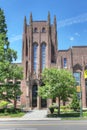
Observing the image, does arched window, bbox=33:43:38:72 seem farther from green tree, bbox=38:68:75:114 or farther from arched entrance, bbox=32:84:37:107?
green tree, bbox=38:68:75:114

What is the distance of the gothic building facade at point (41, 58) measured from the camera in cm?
5312

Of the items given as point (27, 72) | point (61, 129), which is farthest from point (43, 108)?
point (61, 129)

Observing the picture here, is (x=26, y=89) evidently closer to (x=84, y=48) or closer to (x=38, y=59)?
(x=38, y=59)

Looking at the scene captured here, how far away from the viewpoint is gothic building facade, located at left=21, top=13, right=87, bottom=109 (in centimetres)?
5312

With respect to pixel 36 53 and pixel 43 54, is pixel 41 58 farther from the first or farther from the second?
pixel 36 53

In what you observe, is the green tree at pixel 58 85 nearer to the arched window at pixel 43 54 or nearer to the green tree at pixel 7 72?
the green tree at pixel 7 72

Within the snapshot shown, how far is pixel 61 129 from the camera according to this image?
1794cm

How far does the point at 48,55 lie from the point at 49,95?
2030 cm

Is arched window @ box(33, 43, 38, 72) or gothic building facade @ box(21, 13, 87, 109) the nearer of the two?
gothic building facade @ box(21, 13, 87, 109)

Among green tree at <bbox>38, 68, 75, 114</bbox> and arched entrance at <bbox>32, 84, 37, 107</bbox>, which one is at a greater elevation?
green tree at <bbox>38, 68, 75, 114</bbox>

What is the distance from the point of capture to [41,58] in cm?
5575

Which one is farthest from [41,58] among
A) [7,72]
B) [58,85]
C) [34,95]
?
[58,85]

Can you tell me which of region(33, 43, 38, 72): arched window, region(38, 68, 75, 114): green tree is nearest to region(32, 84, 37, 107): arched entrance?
region(33, 43, 38, 72): arched window

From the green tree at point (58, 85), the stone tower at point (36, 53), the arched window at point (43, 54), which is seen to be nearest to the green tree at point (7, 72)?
the green tree at point (58, 85)
